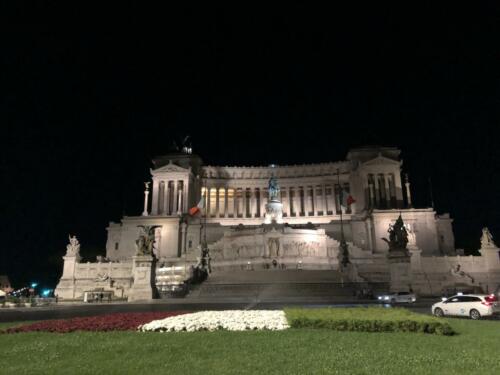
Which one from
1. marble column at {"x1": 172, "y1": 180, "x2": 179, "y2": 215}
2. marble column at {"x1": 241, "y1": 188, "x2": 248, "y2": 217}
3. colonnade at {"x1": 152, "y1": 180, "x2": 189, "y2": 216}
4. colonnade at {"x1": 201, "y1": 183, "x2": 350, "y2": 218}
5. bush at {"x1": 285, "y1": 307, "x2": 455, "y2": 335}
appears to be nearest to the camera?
bush at {"x1": 285, "y1": 307, "x2": 455, "y2": 335}

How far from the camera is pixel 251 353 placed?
10.2m

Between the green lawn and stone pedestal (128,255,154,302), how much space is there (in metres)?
23.5

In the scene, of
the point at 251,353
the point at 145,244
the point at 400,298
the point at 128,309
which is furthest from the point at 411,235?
the point at 251,353

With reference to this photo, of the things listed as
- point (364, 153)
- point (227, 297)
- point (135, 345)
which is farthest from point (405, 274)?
point (364, 153)

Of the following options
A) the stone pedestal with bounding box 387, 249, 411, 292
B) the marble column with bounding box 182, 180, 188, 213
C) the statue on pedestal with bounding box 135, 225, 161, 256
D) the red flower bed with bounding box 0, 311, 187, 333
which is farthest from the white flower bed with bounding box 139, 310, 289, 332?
the marble column with bounding box 182, 180, 188, 213

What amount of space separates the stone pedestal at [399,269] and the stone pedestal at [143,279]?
73.7 ft

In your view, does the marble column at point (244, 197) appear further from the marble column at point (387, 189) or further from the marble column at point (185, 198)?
the marble column at point (387, 189)

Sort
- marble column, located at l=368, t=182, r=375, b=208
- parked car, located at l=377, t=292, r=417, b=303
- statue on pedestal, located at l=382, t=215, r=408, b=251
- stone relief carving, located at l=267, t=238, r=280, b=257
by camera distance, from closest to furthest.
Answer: parked car, located at l=377, t=292, r=417, b=303
statue on pedestal, located at l=382, t=215, r=408, b=251
stone relief carving, located at l=267, t=238, r=280, b=257
marble column, located at l=368, t=182, r=375, b=208

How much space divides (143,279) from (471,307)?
2671cm

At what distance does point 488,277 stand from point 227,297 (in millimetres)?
33967

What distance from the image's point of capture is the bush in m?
13.2

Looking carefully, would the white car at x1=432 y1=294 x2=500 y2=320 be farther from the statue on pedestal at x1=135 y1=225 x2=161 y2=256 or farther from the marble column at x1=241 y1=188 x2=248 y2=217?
the marble column at x1=241 y1=188 x2=248 y2=217

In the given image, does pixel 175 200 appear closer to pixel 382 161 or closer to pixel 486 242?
pixel 382 161

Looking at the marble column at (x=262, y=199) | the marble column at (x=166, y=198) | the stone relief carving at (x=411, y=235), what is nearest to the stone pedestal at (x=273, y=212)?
the marble column at (x=262, y=199)
